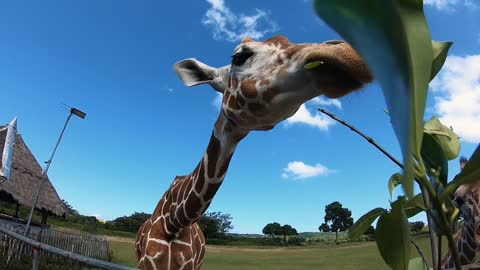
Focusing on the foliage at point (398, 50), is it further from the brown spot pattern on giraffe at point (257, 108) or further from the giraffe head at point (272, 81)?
the brown spot pattern on giraffe at point (257, 108)

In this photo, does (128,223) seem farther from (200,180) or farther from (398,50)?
(398,50)

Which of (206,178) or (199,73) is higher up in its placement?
(199,73)

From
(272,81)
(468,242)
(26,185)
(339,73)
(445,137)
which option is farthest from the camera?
(26,185)

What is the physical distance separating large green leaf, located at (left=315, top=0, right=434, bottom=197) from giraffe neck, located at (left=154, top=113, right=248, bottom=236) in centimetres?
172

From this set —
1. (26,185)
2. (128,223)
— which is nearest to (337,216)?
(128,223)

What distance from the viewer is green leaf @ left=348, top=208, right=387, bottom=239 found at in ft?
1.93

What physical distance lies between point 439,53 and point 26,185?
13338 millimetres

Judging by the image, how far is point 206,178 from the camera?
217 cm

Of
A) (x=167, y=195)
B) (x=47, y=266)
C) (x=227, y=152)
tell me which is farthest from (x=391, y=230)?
(x=47, y=266)

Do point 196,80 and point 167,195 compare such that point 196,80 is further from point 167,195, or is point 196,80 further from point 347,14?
point 347,14

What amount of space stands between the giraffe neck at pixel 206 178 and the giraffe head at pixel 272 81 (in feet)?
0.35

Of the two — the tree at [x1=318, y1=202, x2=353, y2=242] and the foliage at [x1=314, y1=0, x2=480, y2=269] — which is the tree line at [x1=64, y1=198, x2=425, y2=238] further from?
the foliage at [x1=314, y1=0, x2=480, y2=269]

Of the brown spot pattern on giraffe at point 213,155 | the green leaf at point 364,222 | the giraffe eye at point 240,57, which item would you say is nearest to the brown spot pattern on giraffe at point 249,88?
the giraffe eye at point 240,57

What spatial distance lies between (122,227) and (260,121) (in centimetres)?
3222
